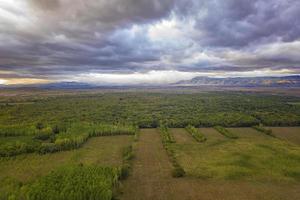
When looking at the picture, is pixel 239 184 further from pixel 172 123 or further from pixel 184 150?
pixel 172 123

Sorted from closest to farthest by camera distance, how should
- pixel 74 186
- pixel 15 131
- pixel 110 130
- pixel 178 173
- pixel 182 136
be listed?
pixel 74 186, pixel 178 173, pixel 15 131, pixel 182 136, pixel 110 130

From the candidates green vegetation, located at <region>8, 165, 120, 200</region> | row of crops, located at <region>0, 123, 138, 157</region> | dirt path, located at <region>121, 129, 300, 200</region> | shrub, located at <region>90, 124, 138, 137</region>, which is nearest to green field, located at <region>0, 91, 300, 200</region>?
dirt path, located at <region>121, 129, 300, 200</region>

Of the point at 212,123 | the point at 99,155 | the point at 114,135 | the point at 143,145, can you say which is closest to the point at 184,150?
the point at 143,145

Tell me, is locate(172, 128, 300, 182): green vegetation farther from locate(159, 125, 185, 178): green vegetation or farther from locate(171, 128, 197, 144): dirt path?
locate(171, 128, 197, 144): dirt path

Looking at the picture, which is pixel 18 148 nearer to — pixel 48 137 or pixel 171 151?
pixel 48 137

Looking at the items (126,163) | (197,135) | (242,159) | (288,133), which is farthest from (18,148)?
(288,133)

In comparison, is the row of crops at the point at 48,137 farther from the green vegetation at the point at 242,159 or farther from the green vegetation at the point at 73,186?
the green vegetation at the point at 242,159
